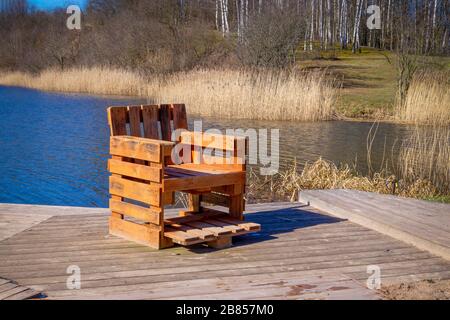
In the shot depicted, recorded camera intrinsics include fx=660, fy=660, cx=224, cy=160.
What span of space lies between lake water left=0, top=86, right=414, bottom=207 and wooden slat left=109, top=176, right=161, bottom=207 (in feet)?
11.0

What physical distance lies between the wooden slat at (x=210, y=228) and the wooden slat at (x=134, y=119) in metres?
0.81

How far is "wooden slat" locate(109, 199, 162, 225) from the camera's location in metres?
4.42

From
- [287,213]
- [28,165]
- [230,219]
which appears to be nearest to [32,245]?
[230,219]

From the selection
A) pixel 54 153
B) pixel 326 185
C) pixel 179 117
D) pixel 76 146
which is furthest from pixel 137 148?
pixel 76 146

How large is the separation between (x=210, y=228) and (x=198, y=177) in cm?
37

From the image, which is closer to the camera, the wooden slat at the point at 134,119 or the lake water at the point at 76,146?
the wooden slat at the point at 134,119

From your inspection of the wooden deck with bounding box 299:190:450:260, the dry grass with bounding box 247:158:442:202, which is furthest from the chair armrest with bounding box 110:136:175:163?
the dry grass with bounding box 247:158:442:202

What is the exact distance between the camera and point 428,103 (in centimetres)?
1556

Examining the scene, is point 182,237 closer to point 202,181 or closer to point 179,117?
point 202,181

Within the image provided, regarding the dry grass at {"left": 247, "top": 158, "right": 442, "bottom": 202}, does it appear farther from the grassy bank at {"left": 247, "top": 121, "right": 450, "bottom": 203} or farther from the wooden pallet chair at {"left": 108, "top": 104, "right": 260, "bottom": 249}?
the wooden pallet chair at {"left": 108, "top": 104, "right": 260, "bottom": 249}

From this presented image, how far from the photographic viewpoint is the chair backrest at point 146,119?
16.1 feet

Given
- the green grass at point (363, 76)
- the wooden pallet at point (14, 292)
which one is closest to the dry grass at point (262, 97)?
the green grass at point (363, 76)

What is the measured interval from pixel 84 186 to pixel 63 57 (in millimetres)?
26738

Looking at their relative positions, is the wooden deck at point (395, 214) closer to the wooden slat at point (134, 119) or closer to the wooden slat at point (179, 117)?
the wooden slat at point (179, 117)
